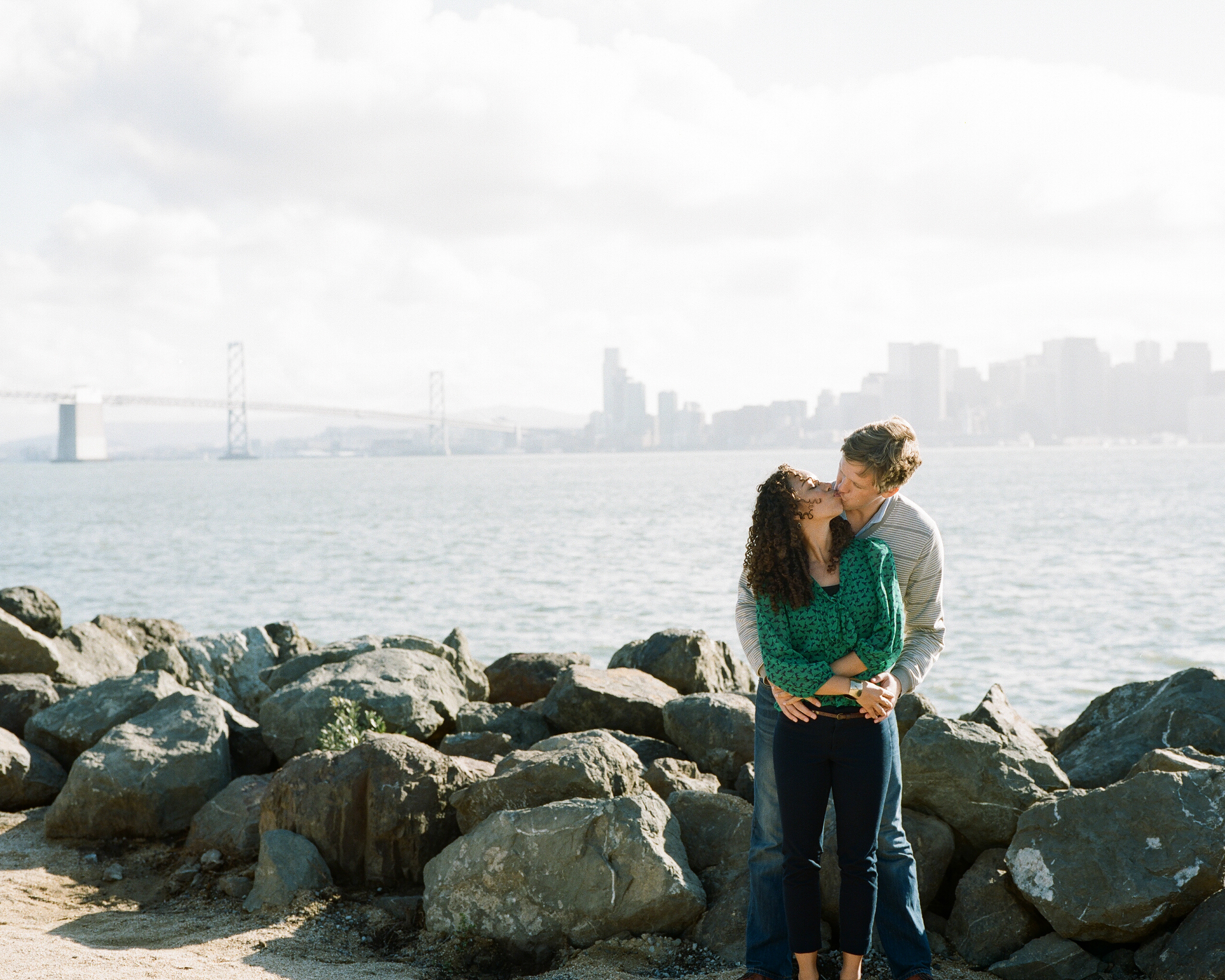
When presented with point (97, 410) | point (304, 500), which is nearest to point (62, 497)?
point (304, 500)

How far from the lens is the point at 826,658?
3287 millimetres

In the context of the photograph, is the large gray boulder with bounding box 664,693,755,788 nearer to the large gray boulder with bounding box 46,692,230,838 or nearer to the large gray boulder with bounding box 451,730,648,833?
the large gray boulder with bounding box 451,730,648,833

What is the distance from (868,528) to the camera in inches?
135

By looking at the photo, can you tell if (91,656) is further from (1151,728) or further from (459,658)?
(1151,728)

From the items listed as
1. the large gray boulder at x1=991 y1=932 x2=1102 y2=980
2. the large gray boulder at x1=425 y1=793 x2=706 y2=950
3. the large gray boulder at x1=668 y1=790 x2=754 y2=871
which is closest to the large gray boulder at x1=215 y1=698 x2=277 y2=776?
the large gray boulder at x1=425 y1=793 x2=706 y2=950

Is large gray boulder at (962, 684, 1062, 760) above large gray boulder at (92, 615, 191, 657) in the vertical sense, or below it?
above

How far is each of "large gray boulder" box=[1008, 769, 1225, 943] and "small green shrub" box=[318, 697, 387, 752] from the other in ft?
11.3

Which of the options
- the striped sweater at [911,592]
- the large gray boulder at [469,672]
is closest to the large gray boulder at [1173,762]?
the striped sweater at [911,592]

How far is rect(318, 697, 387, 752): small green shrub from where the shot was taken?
19.5 ft

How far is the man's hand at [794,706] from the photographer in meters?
3.28

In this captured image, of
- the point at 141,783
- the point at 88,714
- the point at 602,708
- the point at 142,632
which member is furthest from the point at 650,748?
the point at 142,632

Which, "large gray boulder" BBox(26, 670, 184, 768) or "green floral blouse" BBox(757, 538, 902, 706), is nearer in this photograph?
"green floral blouse" BBox(757, 538, 902, 706)

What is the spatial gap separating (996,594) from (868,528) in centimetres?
1859

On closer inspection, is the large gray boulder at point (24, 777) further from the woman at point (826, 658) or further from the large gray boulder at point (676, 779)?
the woman at point (826, 658)
